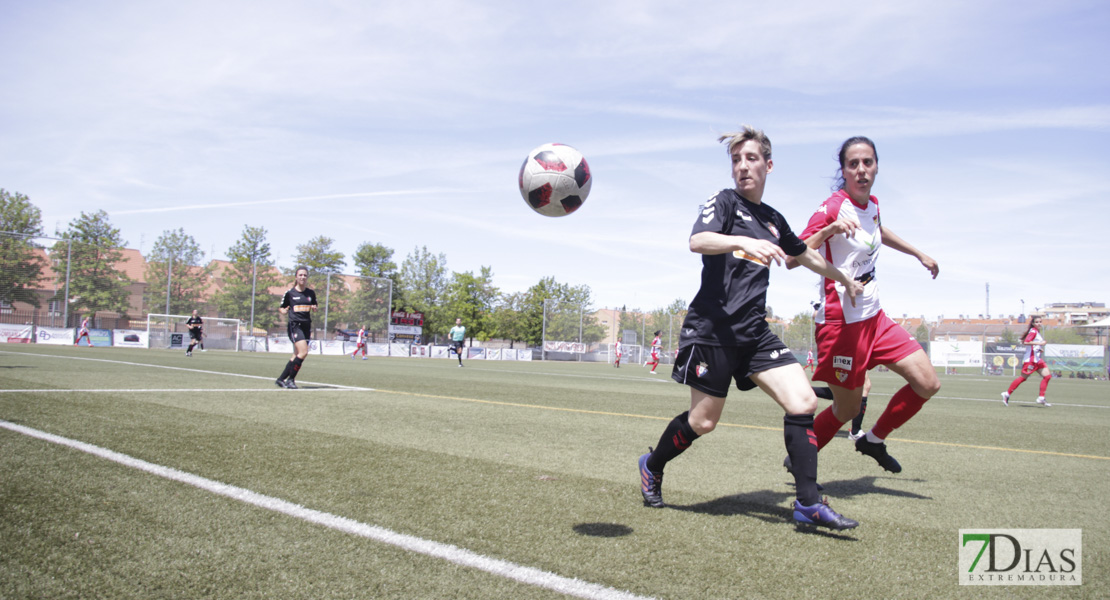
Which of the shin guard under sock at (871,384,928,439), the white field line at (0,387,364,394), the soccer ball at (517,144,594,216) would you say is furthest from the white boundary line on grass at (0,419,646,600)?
the white field line at (0,387,364,394)

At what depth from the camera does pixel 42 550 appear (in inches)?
99.3

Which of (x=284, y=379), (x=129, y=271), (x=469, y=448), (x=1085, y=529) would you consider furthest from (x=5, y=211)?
(x=1085, y=529)

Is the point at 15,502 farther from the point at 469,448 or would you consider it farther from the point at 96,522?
the point at 469,448

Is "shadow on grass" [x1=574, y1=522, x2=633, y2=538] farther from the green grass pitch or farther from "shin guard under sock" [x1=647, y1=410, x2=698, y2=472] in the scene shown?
"shin guard under sock" [x1=647, y1=410, x2=698, y2=472]

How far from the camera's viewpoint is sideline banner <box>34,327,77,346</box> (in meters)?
35.0

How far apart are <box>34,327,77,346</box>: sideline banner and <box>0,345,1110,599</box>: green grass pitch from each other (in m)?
34.6

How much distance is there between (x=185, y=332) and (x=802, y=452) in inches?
1667

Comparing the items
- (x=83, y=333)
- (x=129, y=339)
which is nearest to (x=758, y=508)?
(x=83, y=333)

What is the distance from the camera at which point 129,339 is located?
3738cm

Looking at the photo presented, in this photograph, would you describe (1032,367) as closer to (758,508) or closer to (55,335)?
(758,508)

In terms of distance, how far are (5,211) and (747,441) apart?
6180cm

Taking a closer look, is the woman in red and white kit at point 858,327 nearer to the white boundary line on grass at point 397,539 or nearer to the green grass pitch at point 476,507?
the green grass pitch at point 476,507

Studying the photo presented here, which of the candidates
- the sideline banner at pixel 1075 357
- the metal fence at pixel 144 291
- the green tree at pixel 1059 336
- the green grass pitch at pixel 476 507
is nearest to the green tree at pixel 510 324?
the metal fence at pixel 144 291

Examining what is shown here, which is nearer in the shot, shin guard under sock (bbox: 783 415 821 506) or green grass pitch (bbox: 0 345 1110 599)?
green grass pitch (bbox: 0 345 1110 599)
